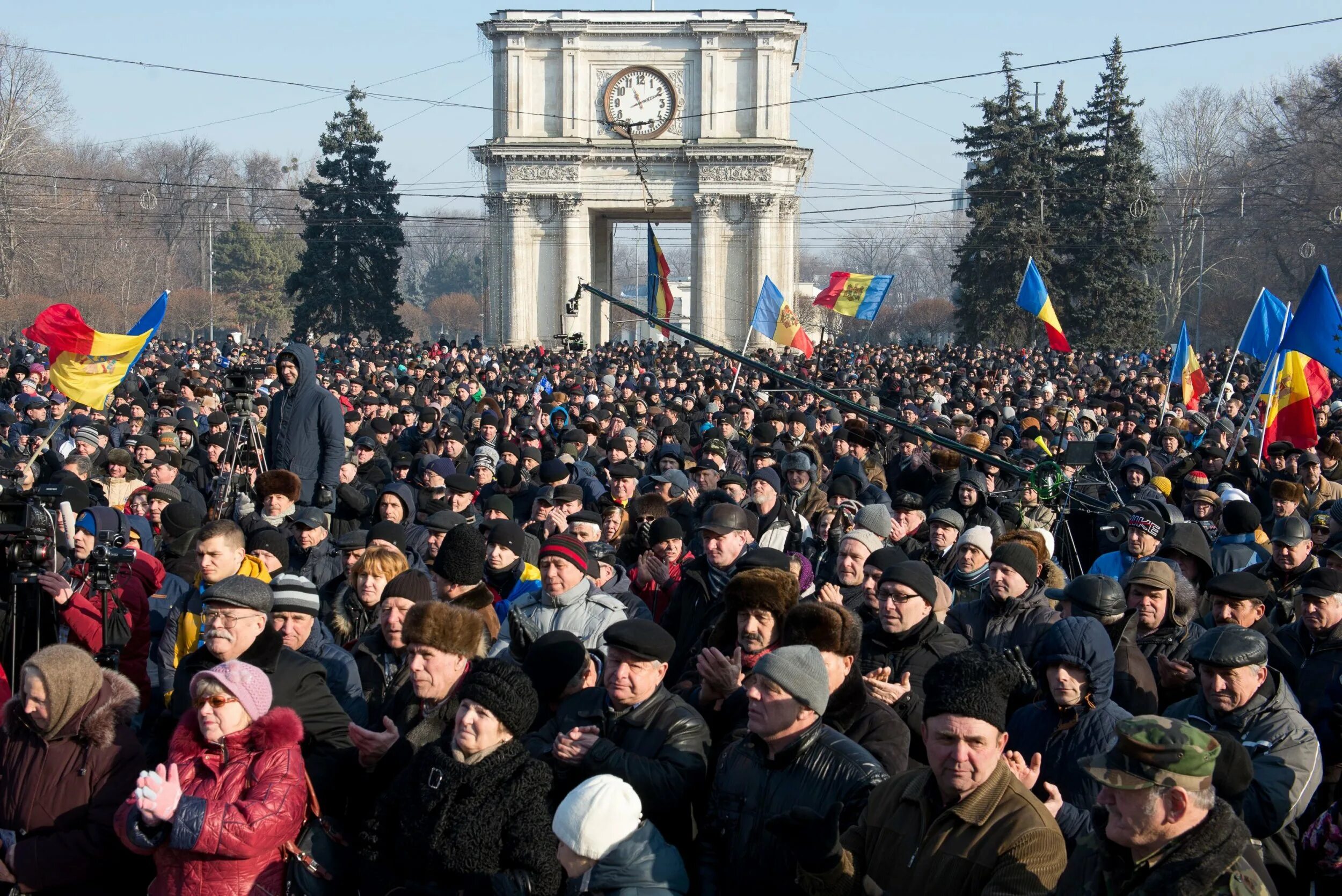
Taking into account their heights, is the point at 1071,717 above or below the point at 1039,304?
below

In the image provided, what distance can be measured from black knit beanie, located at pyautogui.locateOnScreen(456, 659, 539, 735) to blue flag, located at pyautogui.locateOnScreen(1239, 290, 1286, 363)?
14.0m

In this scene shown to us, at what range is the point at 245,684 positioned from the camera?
4875mm

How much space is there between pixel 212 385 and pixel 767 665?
18657mm

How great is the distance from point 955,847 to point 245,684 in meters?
2.34

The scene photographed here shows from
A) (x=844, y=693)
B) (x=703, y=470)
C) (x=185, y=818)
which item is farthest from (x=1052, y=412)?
(x=185, y=818)

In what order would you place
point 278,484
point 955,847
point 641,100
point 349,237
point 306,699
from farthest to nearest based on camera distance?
point 349,237 < point 641,100 < point 278,484 < point 306,699 < point 955,847

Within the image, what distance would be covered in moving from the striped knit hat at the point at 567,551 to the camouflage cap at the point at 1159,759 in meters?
3.48

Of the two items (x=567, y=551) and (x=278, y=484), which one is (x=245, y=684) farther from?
(x=278, y=484)

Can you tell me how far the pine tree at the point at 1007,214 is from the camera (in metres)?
54.0

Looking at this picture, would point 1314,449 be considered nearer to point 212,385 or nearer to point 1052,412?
point 1052,412

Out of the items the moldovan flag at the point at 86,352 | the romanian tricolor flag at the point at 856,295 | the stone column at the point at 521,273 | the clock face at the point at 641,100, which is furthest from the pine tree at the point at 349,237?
the moldovan flag at the point at 86,352

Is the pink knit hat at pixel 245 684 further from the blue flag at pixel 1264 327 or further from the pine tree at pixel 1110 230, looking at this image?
A: the pine tree at pixel 1110 230

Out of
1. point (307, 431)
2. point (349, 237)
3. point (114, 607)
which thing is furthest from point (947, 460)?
point (349, 237)

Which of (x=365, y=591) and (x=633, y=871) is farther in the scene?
(x=365, y=591)
